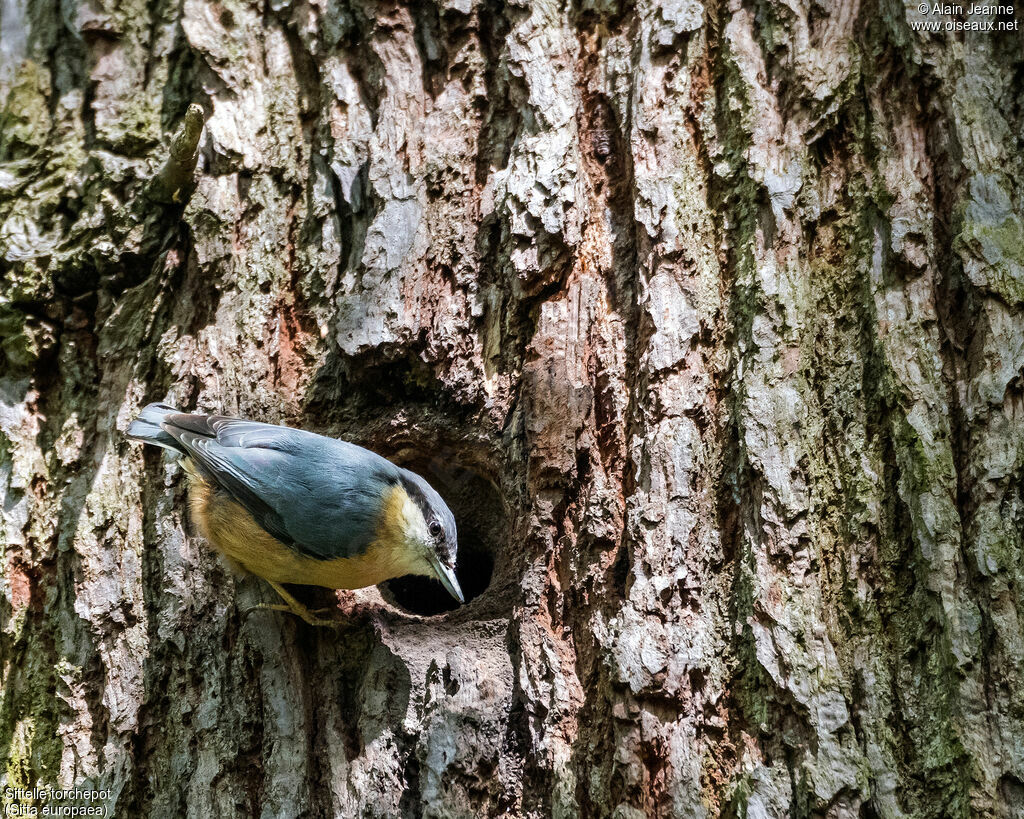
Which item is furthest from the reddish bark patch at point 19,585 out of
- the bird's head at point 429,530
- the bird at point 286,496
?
the bird's head at point 429,530

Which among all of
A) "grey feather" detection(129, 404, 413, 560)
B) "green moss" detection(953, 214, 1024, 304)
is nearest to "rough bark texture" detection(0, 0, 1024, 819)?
"green moss" detection(953, 214, 1024, 304)

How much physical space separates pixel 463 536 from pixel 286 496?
2.99 feet

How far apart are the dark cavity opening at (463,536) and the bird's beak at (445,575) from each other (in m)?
0.29

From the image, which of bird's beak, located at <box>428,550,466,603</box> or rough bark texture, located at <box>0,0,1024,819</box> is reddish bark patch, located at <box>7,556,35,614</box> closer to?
rough bark texture, located at <box>0,0,1024,819</box>

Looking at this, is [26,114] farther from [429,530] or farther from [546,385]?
[546,385]

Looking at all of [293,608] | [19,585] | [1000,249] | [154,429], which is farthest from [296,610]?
[1000,249]

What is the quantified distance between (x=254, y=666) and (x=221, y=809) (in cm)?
34

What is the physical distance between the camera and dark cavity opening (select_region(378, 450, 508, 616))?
312 centimetres

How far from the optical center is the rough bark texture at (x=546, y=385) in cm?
194

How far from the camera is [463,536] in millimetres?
Answer: 3391

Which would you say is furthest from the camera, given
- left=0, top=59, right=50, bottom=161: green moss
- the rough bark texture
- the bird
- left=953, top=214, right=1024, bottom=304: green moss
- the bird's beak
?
left=0, top=59, right=50, bottom=161: green moss

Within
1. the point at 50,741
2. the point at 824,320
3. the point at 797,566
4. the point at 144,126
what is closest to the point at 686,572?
the point at 797,566

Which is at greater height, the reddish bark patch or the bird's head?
the bird's head

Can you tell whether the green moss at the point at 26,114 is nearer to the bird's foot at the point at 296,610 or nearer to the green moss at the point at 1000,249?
the bird's foot at the point at 296,610
